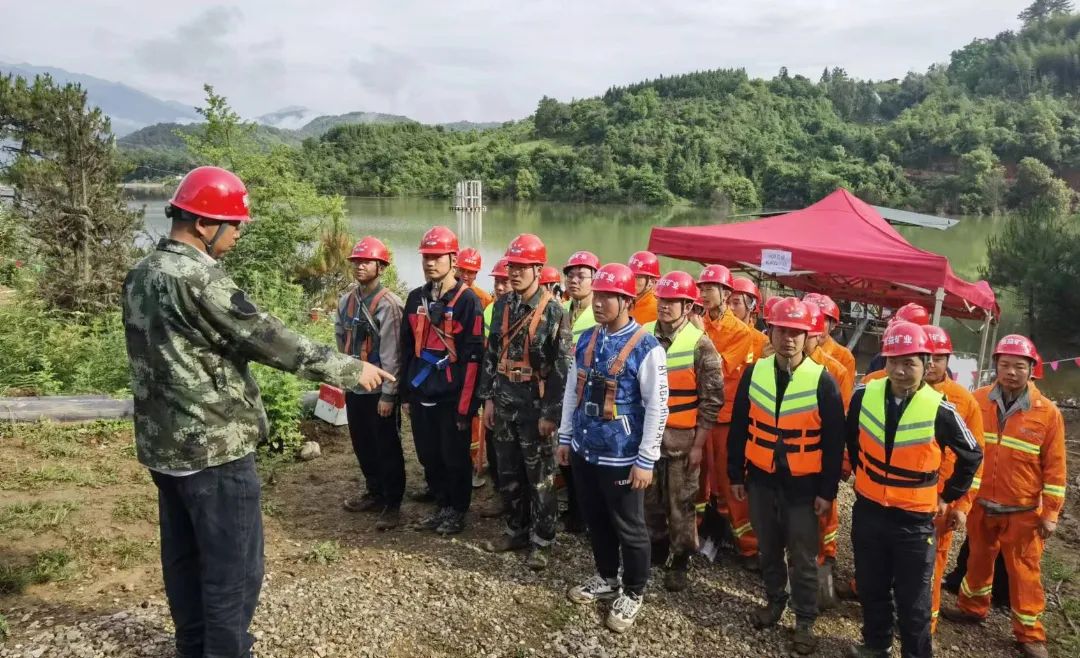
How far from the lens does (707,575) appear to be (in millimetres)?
3979

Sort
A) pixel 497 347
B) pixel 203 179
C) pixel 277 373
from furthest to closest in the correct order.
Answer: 1. pixel 277 373
2. pixel 497 347
3. pixel 203 179

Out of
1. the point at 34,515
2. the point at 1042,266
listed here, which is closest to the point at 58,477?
the point at 34,515

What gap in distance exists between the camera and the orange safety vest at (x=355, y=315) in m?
4.25

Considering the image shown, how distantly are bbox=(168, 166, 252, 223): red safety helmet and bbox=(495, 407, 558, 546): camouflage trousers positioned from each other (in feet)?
6.86

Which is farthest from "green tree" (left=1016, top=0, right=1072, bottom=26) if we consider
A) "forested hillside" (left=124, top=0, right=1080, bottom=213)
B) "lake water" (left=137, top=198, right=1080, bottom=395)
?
"lake water" (left=137, top=198, right=1080, bottom=395)

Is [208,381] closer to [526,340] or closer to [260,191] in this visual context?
[526,340]

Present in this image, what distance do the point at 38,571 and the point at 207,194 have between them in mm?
2457

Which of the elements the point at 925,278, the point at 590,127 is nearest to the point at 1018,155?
the point at 590,127

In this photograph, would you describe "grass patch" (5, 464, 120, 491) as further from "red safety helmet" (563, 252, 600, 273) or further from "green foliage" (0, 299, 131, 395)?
"red safety helmet" (563, 252, 600, 273)

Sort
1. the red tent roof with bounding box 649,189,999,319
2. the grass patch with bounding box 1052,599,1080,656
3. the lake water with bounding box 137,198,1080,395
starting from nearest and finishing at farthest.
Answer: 1. the grass patch with bounding box 1052,599,1080,656
2. the red tent roof with bounding box 649,189,999,319
3. the lake water with bounding box 137,198,1080,395

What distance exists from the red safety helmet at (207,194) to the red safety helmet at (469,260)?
11.9 ft

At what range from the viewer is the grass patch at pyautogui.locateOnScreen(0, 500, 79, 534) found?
3.71 meters

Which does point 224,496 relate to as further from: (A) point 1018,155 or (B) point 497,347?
(A) point 1018,155

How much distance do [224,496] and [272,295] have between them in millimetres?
5213
